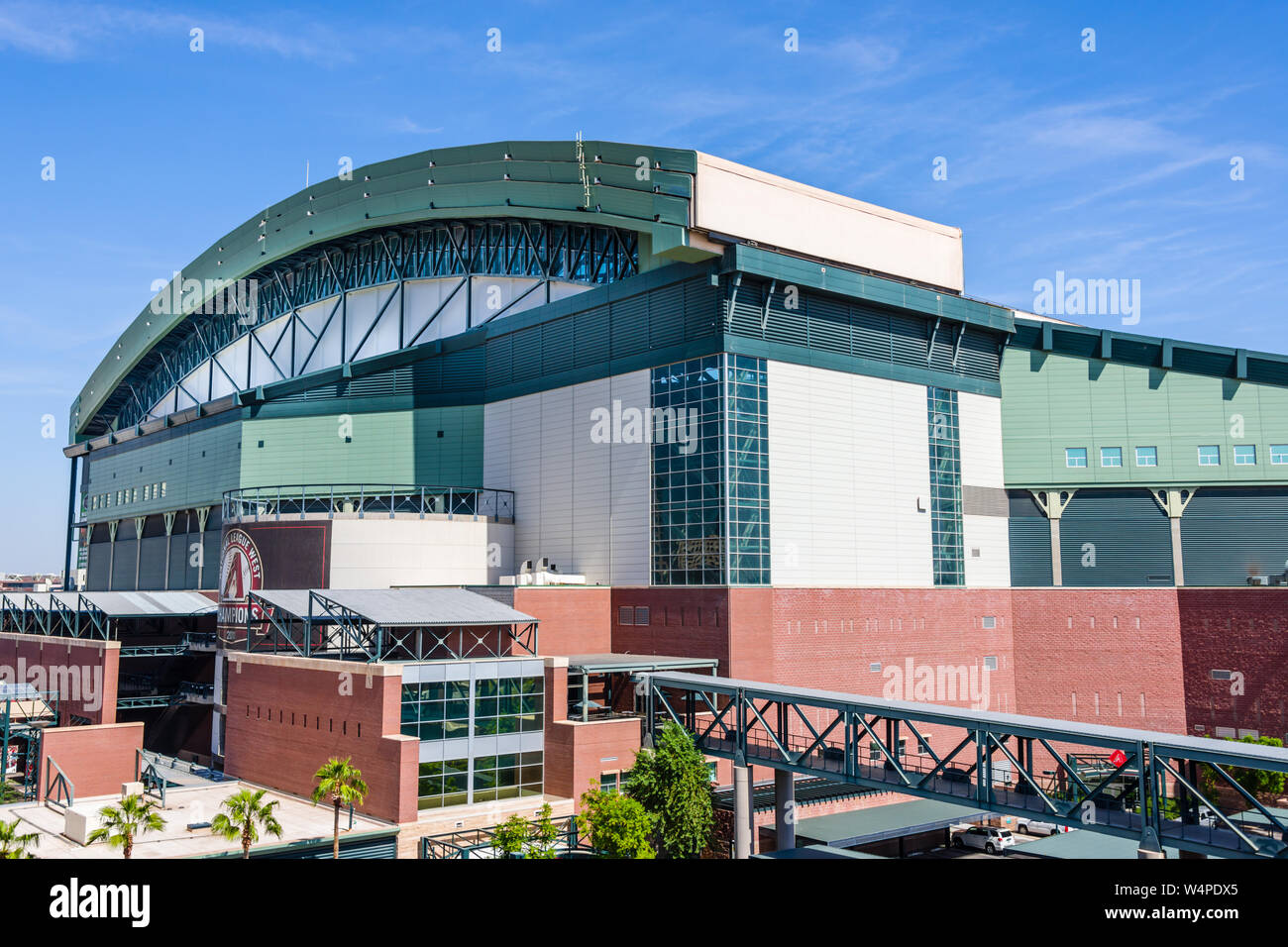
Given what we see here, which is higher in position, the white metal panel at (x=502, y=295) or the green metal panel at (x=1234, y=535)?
the white metal panel at (x=502, y=295)

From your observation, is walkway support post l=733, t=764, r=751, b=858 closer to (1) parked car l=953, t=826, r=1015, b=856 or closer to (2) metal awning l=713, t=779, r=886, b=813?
(2) metal awning l=713, t=779, r=886, b=813

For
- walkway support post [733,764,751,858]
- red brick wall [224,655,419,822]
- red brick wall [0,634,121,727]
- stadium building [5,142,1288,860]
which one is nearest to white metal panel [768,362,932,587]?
stadium building [5,142,1288,860]

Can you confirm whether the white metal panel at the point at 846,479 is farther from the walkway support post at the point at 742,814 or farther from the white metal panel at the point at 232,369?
the white metal panel at the point at 232,369

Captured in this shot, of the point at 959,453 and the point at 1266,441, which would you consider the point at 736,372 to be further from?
the point at 1266,441

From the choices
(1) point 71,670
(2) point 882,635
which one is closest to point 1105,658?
(2) point 882,635

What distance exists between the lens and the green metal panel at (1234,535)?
196ft

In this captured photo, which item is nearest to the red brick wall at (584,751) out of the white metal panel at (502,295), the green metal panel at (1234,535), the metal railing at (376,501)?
the metal railing at (376,501)

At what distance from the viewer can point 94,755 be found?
168 feet

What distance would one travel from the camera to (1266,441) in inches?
2386

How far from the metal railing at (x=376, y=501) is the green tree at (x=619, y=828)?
93.4ft

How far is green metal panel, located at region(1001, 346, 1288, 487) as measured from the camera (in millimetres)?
60875

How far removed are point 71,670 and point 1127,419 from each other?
210ft
